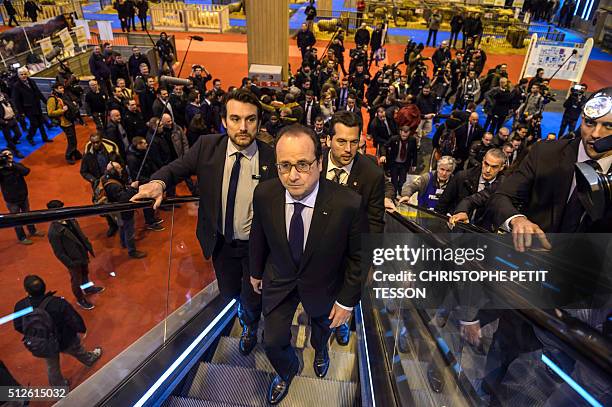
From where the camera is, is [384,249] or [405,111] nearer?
[384,249]

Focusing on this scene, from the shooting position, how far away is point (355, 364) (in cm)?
327

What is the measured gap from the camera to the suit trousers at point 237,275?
2.96 m

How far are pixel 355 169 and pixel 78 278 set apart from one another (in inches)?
80.6

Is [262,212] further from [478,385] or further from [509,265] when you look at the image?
[478,385]

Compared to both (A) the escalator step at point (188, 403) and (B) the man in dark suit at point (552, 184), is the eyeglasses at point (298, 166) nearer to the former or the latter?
(B) the man in dark suit at point (552, 184)

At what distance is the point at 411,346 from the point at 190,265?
2058mm

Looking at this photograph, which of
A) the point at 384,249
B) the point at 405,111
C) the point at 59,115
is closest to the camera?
the point at 384,249

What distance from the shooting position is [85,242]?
111 inches

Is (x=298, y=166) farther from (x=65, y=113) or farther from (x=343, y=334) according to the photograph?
(x=65, y=113)

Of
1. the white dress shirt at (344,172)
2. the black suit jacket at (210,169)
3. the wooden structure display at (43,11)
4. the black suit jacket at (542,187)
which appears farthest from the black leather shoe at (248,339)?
the wooden structure display at (43,11)

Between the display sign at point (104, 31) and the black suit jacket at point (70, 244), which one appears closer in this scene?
the black suit jacket at point (70, 244)

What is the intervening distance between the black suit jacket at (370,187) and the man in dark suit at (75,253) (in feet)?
6.07

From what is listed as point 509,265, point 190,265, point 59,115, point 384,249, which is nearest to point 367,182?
point 384,249

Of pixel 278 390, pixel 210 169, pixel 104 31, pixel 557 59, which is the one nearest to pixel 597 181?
pixel 210 169
